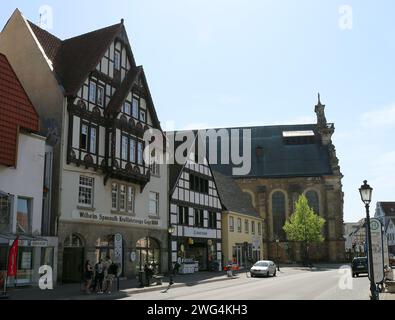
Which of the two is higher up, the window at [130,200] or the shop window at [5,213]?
the window at [130,200]

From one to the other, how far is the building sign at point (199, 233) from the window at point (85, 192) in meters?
12.9

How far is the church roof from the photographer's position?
8196cm

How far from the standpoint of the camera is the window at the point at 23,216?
25.8 meters

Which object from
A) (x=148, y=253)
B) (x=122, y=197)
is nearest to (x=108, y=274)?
(x=122, y=197)

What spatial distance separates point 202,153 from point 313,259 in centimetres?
3650

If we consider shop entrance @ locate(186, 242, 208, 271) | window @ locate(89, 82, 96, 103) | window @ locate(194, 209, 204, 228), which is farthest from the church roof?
window @ locate(89, 82, 96, 103)

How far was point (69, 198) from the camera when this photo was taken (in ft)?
95.7

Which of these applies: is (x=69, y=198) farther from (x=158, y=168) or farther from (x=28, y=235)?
(x=158, y=168)

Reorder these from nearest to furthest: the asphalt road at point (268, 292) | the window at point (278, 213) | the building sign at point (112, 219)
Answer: the asphalt road at point (268, 292), the building sign at point (112, 219), the window at point (278, 213)

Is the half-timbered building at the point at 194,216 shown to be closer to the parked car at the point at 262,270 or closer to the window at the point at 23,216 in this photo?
the parked car at the point at 262,270

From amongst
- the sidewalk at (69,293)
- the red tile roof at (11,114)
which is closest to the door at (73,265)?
the sidewalk at (69,293)

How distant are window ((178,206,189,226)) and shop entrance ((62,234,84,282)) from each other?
12.6m
